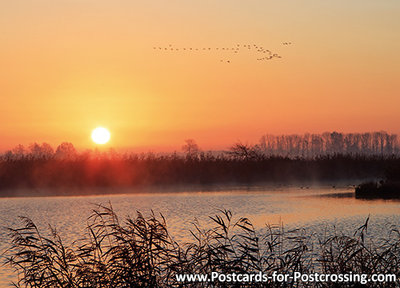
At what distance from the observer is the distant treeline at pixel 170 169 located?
42.6 meters

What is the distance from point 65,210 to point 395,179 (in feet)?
61.6

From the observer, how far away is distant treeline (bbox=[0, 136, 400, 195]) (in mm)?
42553

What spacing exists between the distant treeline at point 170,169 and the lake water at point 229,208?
559 centimetres

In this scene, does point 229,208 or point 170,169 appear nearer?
point 229,208

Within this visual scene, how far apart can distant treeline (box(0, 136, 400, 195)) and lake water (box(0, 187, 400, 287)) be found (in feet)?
18.3

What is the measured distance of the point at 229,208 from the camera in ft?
97.0

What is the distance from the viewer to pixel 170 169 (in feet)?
150

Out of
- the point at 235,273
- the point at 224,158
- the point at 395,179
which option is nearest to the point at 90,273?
the point at 235,273

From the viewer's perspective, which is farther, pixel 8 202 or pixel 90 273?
pixel 8 202

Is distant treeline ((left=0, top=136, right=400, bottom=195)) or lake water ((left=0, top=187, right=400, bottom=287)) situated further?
distant treeline ((left=0, top=136, right=400, bottom=195))

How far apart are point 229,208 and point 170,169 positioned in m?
16.5

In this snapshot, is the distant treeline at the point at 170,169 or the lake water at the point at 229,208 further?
the distant treeline at the point at 170,169

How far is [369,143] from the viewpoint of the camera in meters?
146

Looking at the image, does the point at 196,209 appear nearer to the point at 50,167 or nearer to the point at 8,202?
the point at 8,202
